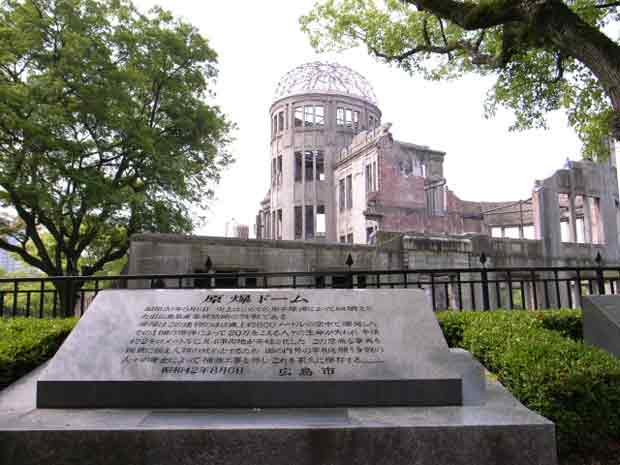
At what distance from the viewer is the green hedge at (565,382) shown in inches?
157

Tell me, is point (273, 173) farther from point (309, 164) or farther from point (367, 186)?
point (367, 186)

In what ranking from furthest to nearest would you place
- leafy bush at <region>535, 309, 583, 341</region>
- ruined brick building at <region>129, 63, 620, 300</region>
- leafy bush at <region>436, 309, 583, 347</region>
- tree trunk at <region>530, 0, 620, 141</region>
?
1. ruined brick building at <region>129, 63, 620, 300</region>
2. tree trunk at <region>530, 0, 620, 141</region>
3. leafy bush at <region>535, 309, 583, 341</region>
4. leafy bush at <region>436, 309, 583, 347</region>

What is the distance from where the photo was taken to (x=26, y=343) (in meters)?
5.37

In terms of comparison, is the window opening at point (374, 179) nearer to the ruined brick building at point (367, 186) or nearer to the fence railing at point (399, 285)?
the ruined brick building at point (367, 186)

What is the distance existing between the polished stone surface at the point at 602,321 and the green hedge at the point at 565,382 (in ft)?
1.91

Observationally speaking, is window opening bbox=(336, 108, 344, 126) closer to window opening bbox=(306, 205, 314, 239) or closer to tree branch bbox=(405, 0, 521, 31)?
window opening bbox=(306, 205, 314, 239)

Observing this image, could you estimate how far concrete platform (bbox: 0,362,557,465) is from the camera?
3416mm

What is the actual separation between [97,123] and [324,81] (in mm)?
27935

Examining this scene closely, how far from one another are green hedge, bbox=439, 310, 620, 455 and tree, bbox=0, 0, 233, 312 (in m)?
17.5

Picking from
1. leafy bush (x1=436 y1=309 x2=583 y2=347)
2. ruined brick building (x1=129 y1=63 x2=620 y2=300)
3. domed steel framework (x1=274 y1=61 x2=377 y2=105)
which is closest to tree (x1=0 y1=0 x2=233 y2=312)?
ruined brick building (x1=129 y1=63 x2=620 y2=300)

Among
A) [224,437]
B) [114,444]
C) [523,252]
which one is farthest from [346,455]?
[523,252]

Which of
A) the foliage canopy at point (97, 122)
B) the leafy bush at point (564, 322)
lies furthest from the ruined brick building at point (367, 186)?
the leafy bush at point (564, 322)

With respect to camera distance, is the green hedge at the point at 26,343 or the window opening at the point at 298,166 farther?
the window opening at the point at 298,166

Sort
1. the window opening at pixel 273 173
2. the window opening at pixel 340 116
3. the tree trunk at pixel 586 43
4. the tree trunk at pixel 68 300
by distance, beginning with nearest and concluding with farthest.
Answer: the tree trunk at pixel 68 300, the tree trunk at pixel 586 43, the window opening at pixel 340 116, the window opening at pixel 273 173
